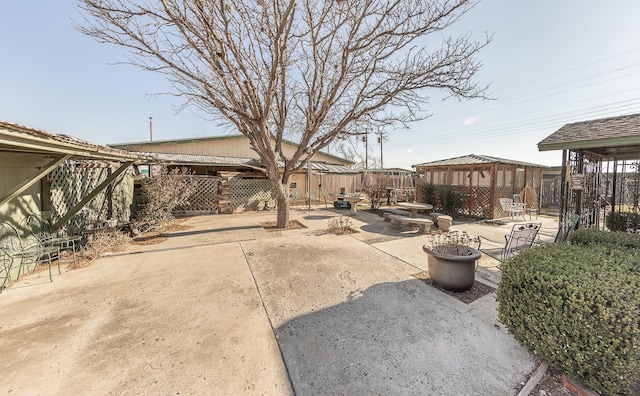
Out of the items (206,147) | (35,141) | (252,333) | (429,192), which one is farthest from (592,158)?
(206,147)

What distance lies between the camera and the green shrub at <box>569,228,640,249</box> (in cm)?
325

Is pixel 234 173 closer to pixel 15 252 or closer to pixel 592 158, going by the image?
pixel 15 252

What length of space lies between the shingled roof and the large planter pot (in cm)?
314

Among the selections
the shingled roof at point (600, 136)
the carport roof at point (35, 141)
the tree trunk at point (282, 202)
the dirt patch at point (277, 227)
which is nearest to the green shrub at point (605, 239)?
the shingled roof at point (600, 136)

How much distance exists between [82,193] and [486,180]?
15102 millimetres

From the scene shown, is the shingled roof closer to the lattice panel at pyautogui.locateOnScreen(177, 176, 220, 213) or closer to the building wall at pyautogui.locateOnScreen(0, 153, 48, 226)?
the building wall at pyautogui.locateOnScreen(0, 153, 48, 226)

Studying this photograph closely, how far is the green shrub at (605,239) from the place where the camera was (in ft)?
10.7

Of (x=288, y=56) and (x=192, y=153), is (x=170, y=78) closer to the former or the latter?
(x=288, y=56)

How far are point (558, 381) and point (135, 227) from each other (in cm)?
885

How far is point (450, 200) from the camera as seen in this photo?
422 inches

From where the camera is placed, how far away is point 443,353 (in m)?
2.31

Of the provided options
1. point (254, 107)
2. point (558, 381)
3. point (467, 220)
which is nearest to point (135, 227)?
point (254, 107)

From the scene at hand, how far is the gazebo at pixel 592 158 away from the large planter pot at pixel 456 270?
319cm

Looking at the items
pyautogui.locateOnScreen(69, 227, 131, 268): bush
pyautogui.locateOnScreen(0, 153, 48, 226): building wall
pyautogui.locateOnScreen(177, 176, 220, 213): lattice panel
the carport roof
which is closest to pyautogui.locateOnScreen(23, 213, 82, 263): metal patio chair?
pyautogui.locateOnScreen(0, 153, 48, 226): building wall
